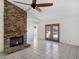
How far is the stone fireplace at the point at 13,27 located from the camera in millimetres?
5828

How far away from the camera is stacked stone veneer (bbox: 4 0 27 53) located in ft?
19.1

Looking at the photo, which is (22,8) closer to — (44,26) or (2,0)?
(2,0)

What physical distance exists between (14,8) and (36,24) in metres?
5.43

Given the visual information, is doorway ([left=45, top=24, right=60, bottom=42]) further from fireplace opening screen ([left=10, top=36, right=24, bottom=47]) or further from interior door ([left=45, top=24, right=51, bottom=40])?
fireplace opening screen ([left=10, top=36, right=24, bottom=47])

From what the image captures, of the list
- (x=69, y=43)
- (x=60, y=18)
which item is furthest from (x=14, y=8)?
(x=69, y=43)

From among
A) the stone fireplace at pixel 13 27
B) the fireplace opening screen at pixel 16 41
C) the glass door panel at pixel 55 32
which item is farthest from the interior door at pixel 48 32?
the fireplace opening screen at pixel 16 41

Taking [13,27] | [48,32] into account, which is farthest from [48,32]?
[13,27]

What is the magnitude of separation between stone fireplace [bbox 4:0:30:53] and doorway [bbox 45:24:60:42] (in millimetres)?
3468

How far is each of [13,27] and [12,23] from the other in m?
0.27

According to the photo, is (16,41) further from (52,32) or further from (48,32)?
(48,32)

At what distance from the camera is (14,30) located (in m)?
6.43

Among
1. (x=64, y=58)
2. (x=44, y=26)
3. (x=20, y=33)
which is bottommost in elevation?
(x=64, y=58)

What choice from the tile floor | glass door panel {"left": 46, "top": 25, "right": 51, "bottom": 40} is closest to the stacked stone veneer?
the tile floor

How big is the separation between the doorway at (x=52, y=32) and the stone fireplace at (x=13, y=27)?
11.4 ft
